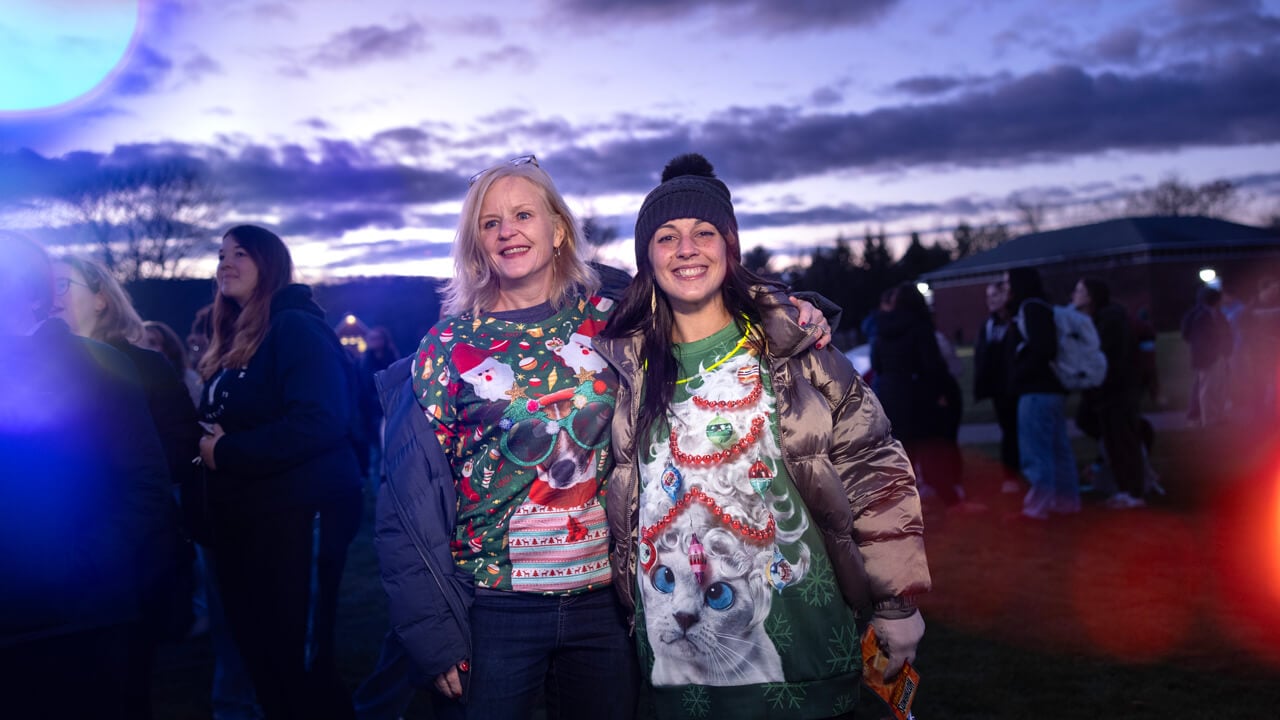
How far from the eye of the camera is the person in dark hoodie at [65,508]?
2.46m

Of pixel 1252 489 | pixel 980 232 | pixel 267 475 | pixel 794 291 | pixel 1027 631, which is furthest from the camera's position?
pixel 980 232

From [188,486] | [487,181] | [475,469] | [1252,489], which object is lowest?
[1252,489]

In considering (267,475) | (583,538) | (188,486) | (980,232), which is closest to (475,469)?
(583,538)

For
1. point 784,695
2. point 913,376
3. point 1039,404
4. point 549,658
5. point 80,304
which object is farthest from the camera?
point 913,376

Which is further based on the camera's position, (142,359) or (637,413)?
(142,359)

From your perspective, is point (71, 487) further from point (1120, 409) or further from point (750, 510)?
point (1120, 409)

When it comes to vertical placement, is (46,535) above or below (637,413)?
below

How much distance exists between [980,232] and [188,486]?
89.1 metres

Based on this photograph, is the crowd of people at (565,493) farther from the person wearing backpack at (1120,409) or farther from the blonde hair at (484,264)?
the person wearing backpack at (1120,409)

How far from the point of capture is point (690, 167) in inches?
110

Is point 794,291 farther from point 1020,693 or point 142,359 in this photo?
point 1020,693

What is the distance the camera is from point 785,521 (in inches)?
96.7

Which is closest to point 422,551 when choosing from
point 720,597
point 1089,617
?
point 720,597

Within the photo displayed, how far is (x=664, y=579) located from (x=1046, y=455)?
6.99 meters
